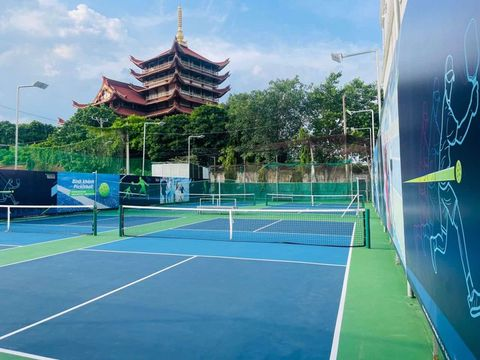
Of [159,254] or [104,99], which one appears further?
[104,99]

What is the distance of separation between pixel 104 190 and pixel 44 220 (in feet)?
21.2

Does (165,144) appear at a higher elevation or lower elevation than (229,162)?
higher

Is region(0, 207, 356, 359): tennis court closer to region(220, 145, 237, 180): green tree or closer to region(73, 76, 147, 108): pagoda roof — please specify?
region(220, 145, 237, 180): green tree

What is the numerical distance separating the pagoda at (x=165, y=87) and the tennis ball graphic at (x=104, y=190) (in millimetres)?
42047

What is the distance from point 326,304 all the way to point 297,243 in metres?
5.86

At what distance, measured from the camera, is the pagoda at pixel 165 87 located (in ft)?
228

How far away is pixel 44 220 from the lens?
20.1 m

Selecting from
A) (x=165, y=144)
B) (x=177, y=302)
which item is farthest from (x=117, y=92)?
(x=177, y=302)

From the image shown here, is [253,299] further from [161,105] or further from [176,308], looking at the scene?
[161,105]

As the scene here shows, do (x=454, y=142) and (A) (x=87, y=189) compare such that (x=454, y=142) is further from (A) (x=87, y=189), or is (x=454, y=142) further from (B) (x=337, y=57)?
(A) (x=87, y=189)

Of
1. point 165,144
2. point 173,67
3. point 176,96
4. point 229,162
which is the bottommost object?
point 229,162

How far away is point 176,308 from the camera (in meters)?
5.52

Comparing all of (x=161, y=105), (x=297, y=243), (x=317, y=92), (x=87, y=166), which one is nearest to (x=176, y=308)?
(x=297, y=243)

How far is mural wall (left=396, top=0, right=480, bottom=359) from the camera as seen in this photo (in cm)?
150
